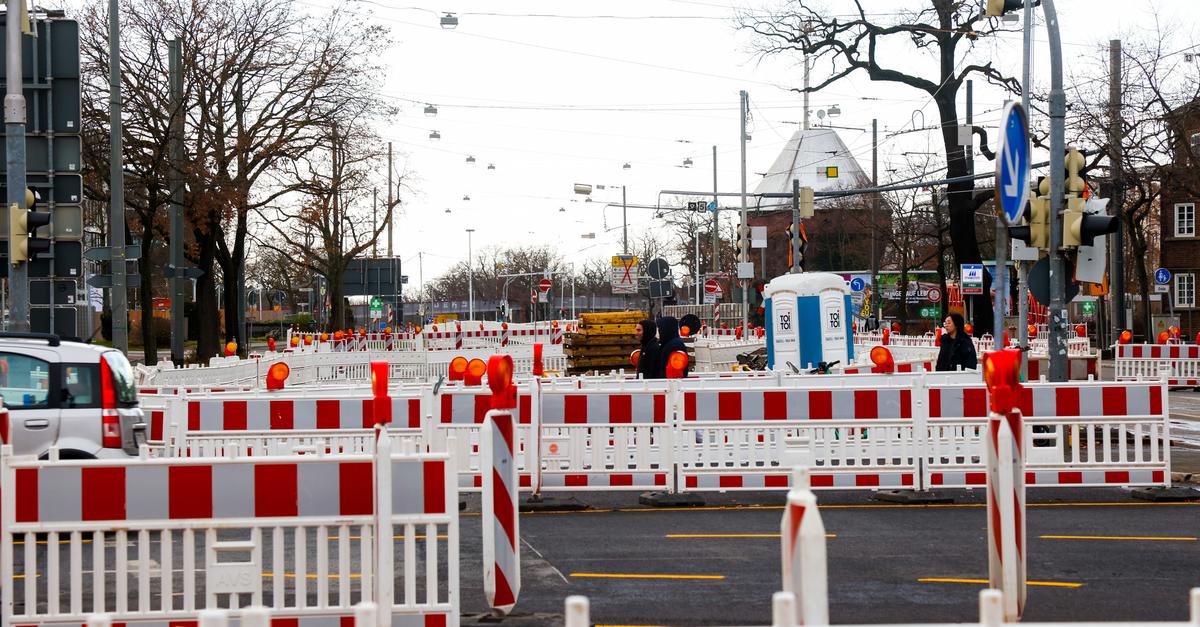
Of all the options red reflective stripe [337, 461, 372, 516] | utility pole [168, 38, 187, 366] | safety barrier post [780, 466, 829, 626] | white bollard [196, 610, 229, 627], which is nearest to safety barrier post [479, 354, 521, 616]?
red reflective stripe [337, 461, 372, 516]

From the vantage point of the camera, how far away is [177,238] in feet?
96.9

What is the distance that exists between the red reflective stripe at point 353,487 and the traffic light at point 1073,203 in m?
9.49

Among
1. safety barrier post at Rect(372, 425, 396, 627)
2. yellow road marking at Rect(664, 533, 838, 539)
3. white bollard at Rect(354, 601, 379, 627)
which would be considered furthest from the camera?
yellow road marking at Rect(664, 533, 838, 539)

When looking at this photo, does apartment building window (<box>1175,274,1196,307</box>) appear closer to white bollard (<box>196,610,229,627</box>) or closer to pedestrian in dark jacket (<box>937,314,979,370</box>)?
pedestrian in dark jacket (<box>937,314,979,370</box>)

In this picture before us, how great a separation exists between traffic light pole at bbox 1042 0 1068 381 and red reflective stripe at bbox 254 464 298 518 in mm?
10127

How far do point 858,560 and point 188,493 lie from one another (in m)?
5.05

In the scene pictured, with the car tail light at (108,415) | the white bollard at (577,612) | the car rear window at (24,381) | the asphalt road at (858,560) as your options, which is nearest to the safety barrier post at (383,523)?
the asphalt road at (858,560)

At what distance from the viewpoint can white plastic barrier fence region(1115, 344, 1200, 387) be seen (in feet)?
116

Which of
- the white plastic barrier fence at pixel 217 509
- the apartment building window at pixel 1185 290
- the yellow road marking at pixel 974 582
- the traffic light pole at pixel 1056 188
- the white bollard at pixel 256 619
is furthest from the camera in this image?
the apartment building window at pixel 1185 290

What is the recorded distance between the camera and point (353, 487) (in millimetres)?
6797

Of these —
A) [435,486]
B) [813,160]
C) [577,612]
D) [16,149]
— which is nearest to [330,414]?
[16,149]

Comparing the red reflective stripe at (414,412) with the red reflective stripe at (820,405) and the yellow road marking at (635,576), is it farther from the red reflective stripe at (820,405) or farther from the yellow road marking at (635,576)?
the yellow road marking at (635,576)

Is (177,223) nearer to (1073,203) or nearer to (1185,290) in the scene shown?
(1073,203)

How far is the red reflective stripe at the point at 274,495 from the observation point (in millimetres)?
6793
